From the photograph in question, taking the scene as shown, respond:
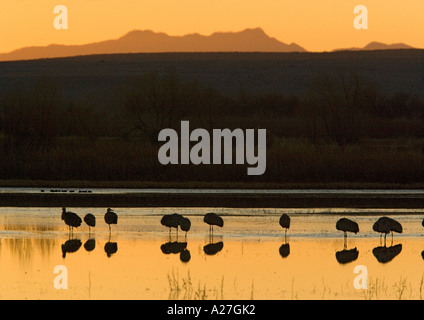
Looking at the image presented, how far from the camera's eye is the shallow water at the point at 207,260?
15094 mm

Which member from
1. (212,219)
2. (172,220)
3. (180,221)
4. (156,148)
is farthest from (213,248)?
(156,148)

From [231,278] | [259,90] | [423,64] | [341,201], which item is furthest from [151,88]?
[423,64]

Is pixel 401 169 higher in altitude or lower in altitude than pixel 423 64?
lower

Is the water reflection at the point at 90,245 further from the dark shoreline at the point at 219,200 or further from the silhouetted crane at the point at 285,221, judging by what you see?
the dark shoreline at the point at 219,200

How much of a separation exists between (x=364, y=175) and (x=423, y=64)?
328 ft

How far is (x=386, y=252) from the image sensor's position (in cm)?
1936

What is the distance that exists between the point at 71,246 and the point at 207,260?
3117mm

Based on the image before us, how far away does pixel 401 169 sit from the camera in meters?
38.3

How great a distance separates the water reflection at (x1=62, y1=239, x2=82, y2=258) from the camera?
18984 mm

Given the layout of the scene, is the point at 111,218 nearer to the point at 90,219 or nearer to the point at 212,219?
the point at 90,219

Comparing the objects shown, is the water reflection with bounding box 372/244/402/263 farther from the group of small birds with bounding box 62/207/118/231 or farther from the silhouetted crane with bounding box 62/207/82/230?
the silhouetted crane with bounding box 62/207/82/230

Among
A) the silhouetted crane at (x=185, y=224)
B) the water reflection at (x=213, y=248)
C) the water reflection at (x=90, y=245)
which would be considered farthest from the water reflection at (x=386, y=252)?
the water reflection at (x=90, y=245)
